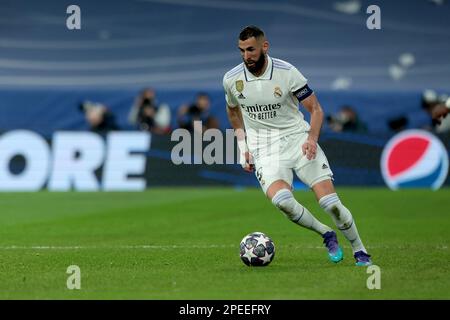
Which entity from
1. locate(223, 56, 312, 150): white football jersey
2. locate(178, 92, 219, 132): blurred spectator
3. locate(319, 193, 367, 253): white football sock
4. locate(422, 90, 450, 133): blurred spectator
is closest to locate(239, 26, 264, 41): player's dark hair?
locate(223, 56, 312, 150): white football jersey

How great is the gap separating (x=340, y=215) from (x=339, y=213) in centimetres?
2

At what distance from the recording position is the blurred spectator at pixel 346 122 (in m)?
26.4

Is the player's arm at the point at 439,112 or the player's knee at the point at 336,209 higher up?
the player's arm at the point at 439,112

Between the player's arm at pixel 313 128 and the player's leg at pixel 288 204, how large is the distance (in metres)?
0.43

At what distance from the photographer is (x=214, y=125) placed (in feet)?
85.5

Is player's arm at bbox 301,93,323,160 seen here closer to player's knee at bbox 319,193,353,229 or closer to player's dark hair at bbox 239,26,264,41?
player's knee at bbox 319,193,353,229

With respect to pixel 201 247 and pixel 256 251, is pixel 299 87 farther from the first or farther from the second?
pixel 201 247

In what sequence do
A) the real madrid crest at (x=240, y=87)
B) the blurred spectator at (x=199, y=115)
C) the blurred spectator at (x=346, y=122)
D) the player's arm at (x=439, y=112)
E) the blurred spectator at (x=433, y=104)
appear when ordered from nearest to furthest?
1. the real madrid crest at (x=240, y=87)
2. the player's arm at (x=439, y=112)
3. the blurred spectator at (x=433, y=104)
4. the blurred spectator at (x=199, y=115)
5. the blurred spectator at (x=346, y=122)

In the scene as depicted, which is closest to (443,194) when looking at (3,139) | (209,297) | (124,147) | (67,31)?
(124,147)

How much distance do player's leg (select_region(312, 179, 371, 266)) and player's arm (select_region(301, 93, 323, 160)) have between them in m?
0.38

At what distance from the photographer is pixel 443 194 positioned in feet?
74.1

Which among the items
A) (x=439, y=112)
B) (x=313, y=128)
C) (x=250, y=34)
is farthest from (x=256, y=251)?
(x=439, y=112)

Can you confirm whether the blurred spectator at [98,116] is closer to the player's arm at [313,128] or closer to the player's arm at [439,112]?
the player's arm at [439,112]

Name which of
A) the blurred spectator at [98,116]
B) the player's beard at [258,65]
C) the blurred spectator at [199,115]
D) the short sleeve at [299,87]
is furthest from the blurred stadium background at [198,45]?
the short sleeve at [299,87]
